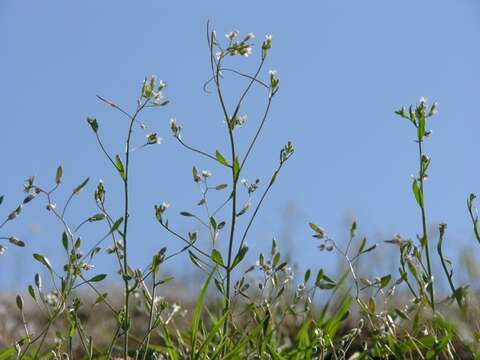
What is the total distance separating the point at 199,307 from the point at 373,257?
165cm

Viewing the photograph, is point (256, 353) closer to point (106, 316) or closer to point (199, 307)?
point (199, 307)

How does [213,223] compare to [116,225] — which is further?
[213,223]

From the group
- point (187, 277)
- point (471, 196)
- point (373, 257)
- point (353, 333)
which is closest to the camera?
point (471, 196)

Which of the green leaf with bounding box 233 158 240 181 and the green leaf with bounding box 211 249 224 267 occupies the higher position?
the green leaf with bounding box 233 158 240 181

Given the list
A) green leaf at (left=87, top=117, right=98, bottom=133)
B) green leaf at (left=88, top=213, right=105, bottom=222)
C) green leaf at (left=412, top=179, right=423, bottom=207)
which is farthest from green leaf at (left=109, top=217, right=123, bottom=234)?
green leaf at (left=412, top=179, right=423, bottom=207)

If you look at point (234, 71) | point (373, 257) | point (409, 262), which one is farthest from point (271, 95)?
point (373, 257)

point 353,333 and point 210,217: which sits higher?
point 210,217

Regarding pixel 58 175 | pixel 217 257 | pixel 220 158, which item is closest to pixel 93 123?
pixel 58 175

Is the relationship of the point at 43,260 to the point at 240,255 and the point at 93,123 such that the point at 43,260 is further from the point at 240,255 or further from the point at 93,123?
the point at 240,255

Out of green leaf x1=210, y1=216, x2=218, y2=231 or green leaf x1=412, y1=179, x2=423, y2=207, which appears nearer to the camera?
green leaf x1=412, y1=179, x2=423, y2=207

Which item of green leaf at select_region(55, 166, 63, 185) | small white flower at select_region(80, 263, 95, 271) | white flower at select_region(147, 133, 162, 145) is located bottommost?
small white flower at select_region(80, 263, 95, 271)

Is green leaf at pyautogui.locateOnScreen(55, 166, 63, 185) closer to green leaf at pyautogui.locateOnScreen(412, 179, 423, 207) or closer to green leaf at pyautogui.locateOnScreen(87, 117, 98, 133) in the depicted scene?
green leaf at pyautogui.locateOnScreen(87, 117, 98, 133)

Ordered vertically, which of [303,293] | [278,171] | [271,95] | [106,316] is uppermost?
[271,95]

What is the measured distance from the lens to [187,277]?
6578 mm
